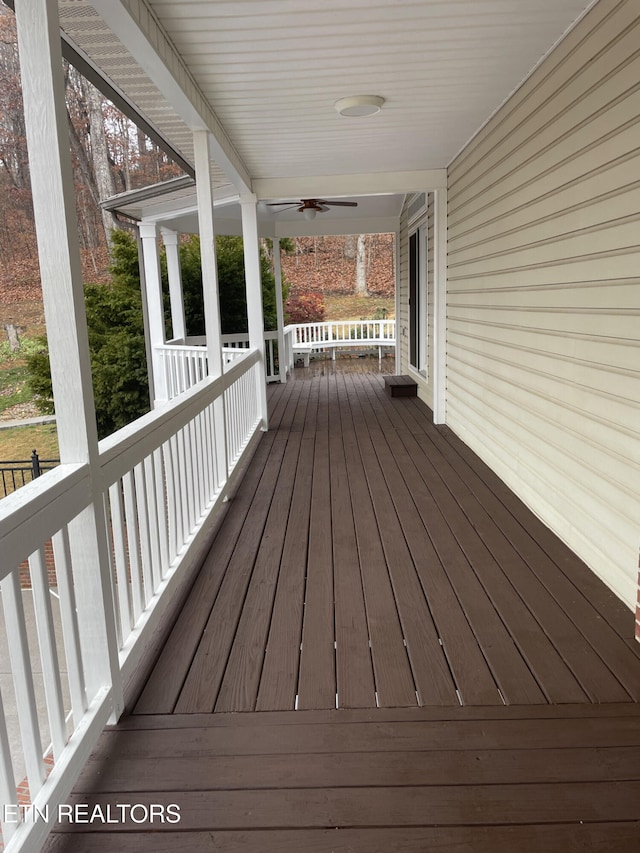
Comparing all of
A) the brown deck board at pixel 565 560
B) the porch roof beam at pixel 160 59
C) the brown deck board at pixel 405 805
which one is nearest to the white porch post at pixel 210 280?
the porch roof beam at pixel 160 59

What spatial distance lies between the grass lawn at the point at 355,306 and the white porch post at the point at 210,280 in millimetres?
18155

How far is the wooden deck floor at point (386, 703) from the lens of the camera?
5.29 ft

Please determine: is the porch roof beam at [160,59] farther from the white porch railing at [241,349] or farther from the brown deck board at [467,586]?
the brown deck board at [467,586]

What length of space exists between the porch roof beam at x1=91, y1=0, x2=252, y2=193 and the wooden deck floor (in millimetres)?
2407

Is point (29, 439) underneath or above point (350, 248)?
underneath

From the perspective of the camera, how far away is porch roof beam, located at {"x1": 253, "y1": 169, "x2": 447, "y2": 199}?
6309 millimetres

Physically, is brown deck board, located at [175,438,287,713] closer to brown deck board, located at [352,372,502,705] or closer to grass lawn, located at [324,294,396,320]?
Result: brown deck board, located at [352,372,502,705]

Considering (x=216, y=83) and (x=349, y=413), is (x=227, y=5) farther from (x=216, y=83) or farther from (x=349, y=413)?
(x=349, y=413)

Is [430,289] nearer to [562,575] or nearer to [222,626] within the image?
[562,575]

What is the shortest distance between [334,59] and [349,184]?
3157 millimetres

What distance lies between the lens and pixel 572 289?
3107mm

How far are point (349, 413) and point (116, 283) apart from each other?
27.3 ft

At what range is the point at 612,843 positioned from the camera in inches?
59.9

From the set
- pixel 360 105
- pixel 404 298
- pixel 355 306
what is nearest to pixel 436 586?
pixel 360 105
